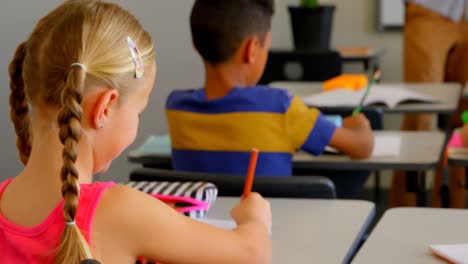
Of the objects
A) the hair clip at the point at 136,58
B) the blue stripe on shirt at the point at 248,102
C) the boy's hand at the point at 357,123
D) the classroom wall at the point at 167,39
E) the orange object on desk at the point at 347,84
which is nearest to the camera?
the hair clip at the point at 136,58

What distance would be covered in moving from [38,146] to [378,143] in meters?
1.61

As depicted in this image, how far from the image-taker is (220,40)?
2.51 metres

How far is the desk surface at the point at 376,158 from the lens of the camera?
8.22ft

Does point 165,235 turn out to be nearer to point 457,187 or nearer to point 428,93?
point 428,93

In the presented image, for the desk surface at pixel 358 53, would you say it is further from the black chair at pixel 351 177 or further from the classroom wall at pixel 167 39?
the black chair at pixel 351 177

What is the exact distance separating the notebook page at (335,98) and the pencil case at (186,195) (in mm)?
1540

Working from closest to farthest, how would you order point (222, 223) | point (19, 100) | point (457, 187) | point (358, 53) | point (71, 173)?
point (71, 173)
point (19, 100)
point (222, 223)
point (457, 187)
point (358, 53)

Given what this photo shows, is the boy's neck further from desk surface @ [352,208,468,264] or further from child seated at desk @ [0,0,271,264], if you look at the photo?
child seated at desk @ [0,0,271,264]

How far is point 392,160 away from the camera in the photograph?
2.54 m

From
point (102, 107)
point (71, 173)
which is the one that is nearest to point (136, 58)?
point (102, 107)

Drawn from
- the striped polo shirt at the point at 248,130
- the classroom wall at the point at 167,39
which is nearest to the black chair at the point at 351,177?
the striped polo shirt at the point at 248,130

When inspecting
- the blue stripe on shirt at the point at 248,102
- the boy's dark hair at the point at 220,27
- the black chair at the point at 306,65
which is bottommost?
the black chair at the point at 306,65

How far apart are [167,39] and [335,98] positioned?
0.66 meters

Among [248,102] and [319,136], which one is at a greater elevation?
[248,102]
